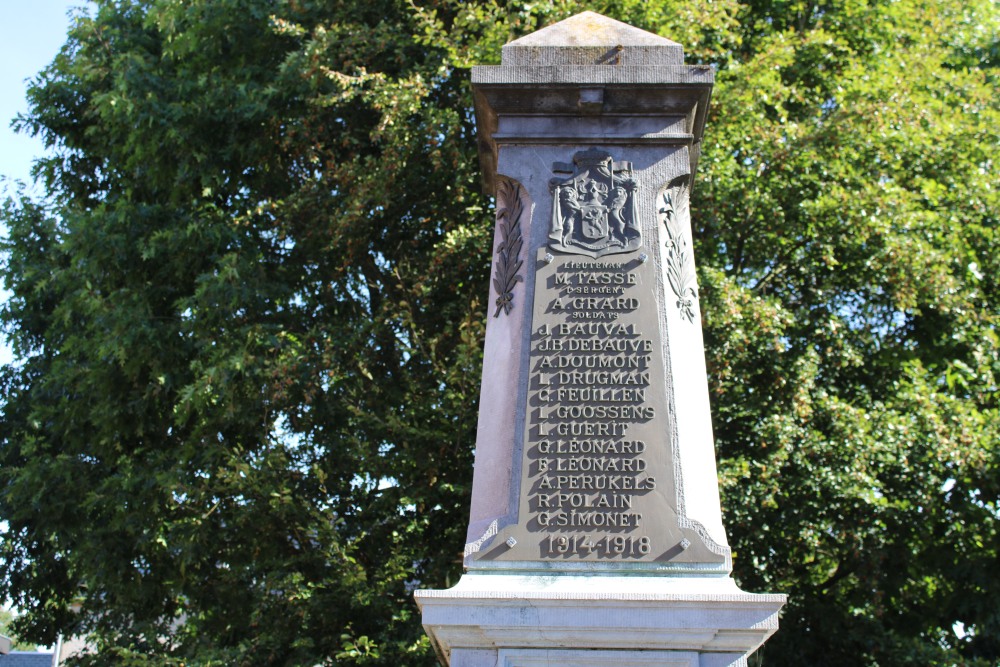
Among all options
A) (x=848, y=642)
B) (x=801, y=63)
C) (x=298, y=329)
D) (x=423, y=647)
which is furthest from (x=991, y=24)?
(x=423, y=647)

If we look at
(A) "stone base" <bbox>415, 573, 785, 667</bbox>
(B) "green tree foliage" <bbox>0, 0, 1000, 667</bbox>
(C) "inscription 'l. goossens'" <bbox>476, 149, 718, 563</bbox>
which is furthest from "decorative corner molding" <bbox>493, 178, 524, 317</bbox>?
(B) "green tree foliage" <bbox>0, 0, 1000, 667</bbox>

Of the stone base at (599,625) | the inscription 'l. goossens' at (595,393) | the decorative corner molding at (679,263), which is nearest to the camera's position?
the stone base at (599,625)

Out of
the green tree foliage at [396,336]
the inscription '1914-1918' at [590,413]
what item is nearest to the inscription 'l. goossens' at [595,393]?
the inscription '1914-1918' at [590,413]

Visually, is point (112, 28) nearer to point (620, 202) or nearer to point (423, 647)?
point (423, 647)

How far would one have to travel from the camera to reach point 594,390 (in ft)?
18.5

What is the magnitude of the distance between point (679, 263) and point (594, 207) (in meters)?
0.57

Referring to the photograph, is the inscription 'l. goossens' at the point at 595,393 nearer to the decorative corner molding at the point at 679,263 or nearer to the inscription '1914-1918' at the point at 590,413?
the inscription '1914-1918' at the point at 590,413

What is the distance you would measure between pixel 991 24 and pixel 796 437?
23.6 ft

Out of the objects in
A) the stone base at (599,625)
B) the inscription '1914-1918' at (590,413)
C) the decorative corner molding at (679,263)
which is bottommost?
the stone base at (599,625)

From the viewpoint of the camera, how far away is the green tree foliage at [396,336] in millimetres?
10516

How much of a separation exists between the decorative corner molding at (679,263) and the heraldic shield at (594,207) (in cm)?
20

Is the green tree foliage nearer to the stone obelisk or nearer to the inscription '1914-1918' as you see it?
the stone obelisk

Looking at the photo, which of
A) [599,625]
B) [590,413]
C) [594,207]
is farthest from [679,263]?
[599,625]

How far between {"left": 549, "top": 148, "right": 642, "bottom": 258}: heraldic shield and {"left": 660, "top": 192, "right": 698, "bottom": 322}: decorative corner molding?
202 millimetres
